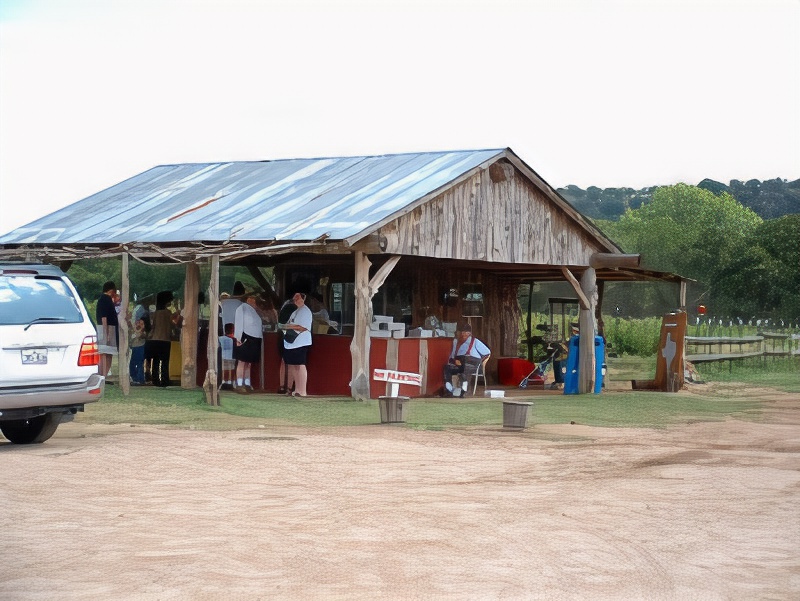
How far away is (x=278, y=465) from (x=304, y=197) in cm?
1163

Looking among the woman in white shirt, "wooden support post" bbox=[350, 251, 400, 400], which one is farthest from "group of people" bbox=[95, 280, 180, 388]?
"wooden support post" bbox=[350, 251, 400, 400]

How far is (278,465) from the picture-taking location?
42.0 feet

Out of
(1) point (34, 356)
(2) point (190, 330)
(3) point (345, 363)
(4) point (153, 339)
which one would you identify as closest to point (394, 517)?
(1) point (34, 356)

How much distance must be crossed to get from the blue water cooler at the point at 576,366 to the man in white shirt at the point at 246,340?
20.2ft

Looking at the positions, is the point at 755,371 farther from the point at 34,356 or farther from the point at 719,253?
the point at 719,253

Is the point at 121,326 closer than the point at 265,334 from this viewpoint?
Yes

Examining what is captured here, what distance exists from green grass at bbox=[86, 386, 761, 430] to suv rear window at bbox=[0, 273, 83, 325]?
3172 millimetres

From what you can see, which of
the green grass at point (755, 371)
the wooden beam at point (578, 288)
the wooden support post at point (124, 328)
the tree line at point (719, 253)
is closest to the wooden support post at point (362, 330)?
the wooden support post at point (124, 328)

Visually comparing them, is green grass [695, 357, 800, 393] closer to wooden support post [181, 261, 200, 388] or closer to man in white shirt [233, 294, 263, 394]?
man in white shirt [233, 294, 263, 394]

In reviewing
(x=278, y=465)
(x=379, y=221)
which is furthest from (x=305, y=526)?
(x=379, y=221)

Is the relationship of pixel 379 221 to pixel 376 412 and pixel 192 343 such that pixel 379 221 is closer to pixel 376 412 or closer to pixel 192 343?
pixel 376 412

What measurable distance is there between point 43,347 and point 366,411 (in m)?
6.47

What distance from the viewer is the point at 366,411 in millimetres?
19016

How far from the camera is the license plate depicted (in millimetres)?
13312
